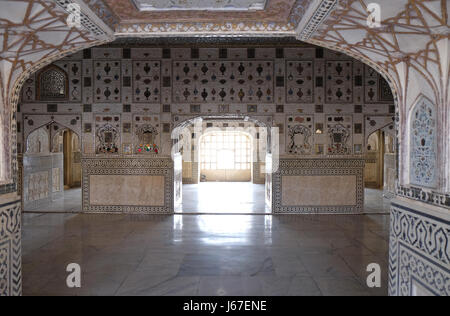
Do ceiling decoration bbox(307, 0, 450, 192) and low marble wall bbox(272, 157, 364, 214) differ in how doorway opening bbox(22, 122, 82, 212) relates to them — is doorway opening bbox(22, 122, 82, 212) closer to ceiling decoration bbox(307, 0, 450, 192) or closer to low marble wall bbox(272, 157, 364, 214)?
low marble wall bbox(272, 157, 364, 214)

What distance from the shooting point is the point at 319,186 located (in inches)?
294

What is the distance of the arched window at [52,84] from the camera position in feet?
24.3

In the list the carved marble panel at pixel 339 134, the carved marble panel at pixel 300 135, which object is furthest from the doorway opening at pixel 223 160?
the carved marble panel at pixel 339 134

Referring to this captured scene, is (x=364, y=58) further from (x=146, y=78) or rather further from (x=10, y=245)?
(x=146, y=78)

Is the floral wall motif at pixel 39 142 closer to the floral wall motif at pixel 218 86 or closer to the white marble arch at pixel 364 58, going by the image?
the floral wall motif at pixel 218 86

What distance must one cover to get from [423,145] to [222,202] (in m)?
6.66

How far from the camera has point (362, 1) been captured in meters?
2.20

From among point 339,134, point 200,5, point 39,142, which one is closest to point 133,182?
point 39,142

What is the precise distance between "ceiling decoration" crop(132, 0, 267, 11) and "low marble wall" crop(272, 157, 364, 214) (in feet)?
15.5

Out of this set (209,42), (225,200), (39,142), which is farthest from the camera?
(225,200)

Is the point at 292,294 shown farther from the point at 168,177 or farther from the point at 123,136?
the point at 123,136

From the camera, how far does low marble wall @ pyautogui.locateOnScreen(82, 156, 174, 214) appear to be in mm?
7453

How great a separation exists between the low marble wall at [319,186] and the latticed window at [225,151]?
23.9ft
